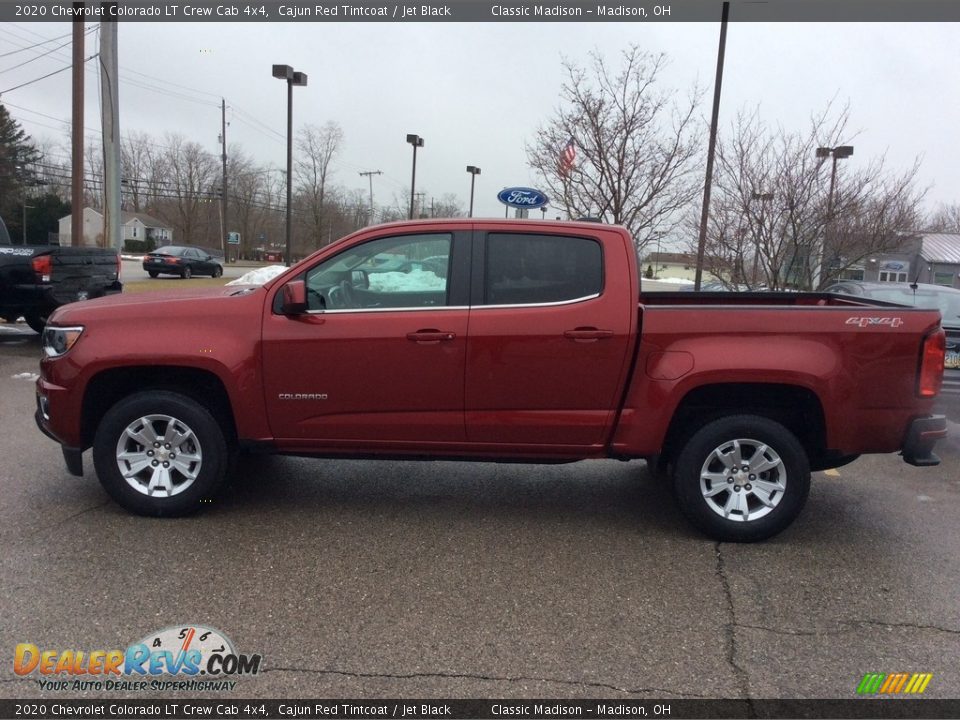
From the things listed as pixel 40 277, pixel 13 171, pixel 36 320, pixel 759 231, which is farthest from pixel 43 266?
pixel 13 171

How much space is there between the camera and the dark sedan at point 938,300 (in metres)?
8.38

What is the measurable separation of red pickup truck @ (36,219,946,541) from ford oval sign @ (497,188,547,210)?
921cm

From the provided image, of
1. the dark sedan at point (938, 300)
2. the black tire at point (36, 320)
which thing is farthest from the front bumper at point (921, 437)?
the black tire at point (36, 320)

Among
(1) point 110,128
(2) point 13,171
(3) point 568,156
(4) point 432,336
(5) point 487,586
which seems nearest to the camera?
(5) point 487,586

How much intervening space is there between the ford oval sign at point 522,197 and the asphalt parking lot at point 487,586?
28.9 ft

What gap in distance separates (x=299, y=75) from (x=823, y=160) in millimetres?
17576

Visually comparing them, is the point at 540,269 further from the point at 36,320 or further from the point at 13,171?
the point at 13,171

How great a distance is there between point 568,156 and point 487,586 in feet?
35.8

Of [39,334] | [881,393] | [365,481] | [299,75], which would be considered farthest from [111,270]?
[299,75]

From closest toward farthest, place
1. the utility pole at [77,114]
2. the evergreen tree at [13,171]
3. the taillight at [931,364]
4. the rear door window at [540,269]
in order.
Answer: the taillight at [931,364]
the rear door window at [540,269]
the utility pole at [77,114]
the evergreen tree at [13,171]

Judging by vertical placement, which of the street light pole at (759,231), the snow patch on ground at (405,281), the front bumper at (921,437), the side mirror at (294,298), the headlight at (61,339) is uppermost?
the street light pole at (759,231)

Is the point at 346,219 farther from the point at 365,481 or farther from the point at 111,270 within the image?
the point at 365,481

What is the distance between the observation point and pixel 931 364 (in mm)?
4355

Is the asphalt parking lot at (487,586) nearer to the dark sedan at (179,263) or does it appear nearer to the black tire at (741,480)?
the black tire at (741,480)
